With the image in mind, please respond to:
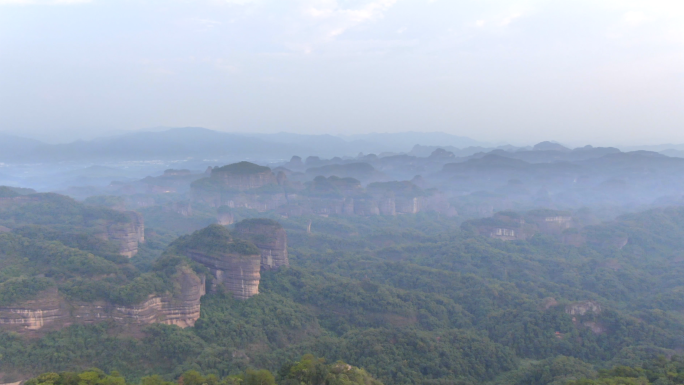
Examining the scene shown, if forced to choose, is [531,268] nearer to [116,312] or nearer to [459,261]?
[459,261]

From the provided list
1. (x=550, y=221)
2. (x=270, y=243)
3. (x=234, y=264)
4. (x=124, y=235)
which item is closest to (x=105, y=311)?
(x=234, y=264)

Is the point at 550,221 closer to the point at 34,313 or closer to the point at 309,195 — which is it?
the point at 309,195

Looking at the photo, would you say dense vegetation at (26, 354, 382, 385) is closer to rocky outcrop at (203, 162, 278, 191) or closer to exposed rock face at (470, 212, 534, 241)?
exposed rock face at (470, 212, 534, 241)

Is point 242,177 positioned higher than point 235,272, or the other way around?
point 242,177

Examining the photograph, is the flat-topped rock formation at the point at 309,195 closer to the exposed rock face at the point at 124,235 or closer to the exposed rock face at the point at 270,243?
the exposed rock face at the point at 124,235

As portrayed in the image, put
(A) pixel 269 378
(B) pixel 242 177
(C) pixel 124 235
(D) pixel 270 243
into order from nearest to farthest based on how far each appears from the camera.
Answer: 1. (A) pixel 269 378
2. (D) pixel 270 243
3. (C) pixel 124 235
4. (B) pixel 242 177

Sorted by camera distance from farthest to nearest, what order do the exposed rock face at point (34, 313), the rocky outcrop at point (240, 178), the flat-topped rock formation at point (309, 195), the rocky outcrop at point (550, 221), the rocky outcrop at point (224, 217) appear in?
the rocky outcrop at point (240, 178)
the flat-topped rock formation at point (309, 195)
the rocky outcrop at point (224, 217)
the rocky outcrop at point (550, 221)
the exposed rock face at point (34, 313)

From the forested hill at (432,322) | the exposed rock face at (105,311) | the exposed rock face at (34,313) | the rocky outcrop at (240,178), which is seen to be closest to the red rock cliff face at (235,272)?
the forested hill at (432,322)
